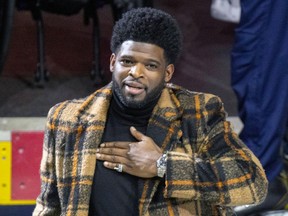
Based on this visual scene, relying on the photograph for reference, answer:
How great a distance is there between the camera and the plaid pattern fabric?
194cm

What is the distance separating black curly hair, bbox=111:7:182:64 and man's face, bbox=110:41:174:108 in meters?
0.02

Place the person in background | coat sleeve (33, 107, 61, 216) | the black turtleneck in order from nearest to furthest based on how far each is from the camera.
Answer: the black turtleneck, coat sleeve (33, 107, 61, 216), the person in background

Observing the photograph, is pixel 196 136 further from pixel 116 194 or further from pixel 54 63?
pixel 54 63

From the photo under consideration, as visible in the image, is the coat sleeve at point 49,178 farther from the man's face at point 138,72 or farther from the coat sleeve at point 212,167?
the coat sleeve at point 212,167

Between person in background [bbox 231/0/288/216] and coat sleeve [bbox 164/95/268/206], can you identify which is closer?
coat sleeve [bbox 164/95/268/206]

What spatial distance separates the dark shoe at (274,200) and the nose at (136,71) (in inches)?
68.0

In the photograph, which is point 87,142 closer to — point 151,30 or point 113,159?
point 113,159

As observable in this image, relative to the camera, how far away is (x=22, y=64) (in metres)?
4.97

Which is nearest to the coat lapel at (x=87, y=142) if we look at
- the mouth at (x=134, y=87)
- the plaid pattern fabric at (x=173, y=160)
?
the plaid pattern fabric at (x=173, y=160)

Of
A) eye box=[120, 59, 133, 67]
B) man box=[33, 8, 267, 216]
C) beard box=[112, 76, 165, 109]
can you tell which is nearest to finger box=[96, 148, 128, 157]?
man box=[33, 8, 267, 216]

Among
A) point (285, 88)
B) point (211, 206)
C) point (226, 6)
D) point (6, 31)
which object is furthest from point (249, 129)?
point (211, 206)

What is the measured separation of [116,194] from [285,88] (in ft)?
6.09

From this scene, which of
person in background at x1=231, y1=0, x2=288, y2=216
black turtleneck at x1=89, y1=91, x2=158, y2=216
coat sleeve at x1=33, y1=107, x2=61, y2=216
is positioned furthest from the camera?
person in background at x1=231, y1=0, x2=288, y2=216

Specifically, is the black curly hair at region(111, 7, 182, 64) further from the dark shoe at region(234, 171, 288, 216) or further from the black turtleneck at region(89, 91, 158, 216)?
the dark shoe at region(234, 171, 288, 216)
